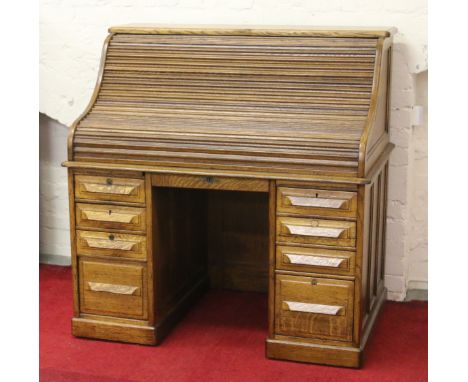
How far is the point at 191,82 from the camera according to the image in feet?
10.8

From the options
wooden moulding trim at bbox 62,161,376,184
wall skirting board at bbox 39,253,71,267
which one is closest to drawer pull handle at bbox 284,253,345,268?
wooden moulding trim at bbox 62,161,376,184

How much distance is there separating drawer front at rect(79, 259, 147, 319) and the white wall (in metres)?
1.17

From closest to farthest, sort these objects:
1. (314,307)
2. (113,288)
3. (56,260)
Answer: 1. (314,307)
2. (113,288)
3. (56,260)

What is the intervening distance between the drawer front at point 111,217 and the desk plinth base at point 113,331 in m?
0.46

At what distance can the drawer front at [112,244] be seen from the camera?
321 cm

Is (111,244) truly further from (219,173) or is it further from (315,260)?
(315,260)

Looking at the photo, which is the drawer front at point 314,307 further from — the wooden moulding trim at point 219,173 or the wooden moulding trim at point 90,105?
the wooden moulding trim at point 90,105

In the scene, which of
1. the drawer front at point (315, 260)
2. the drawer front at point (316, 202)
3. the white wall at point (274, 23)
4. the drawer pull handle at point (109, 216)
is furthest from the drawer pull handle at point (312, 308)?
the white wall at point (274, 23)

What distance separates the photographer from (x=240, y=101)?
3195mm

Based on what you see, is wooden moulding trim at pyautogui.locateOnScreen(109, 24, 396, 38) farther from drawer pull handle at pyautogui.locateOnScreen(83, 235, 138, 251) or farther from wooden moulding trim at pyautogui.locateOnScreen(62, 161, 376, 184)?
drawer pull handle at pyautogui.locateOnScreen(83, 235, 138, 251)

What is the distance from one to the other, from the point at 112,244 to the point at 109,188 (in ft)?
0.83

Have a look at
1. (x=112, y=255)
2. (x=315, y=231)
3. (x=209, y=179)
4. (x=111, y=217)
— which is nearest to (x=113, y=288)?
(x=112, y=255)

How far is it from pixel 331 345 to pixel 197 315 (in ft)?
2.73

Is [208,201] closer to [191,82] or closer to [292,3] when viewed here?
[191,82]
